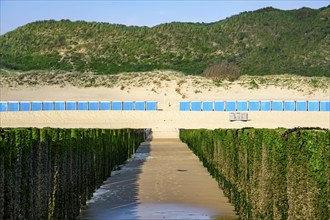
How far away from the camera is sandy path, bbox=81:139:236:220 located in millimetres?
15000

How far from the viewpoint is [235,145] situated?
51.2 feet

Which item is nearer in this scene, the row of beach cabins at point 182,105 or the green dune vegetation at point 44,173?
the green dune vegetation at point 44,173

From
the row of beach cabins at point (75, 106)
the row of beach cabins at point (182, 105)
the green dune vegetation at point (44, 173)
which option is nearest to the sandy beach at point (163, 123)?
the green dune vegetation at point (44, 173)

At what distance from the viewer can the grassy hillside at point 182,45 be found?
13950 cm

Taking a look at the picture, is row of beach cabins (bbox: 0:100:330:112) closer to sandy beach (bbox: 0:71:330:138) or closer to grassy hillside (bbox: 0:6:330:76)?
sandy beach (bbox: 0:71:330:138)

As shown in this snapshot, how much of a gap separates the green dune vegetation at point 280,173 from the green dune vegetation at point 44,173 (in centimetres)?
345

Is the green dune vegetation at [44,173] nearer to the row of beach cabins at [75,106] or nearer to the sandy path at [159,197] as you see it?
the sandy path at [159,197]

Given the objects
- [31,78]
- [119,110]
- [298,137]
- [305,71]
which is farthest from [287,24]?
[298,137]

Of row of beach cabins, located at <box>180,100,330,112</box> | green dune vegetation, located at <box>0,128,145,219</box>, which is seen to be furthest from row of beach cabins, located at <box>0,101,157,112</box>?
green dune vegetation, located at <box>0,128,145,219</box>

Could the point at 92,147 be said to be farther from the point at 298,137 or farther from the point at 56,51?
the point at 56,51

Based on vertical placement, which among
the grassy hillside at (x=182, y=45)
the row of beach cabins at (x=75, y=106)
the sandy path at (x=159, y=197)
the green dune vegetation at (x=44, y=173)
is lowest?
the sandy path at (x=159, y=197)

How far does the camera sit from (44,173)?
1048 cm

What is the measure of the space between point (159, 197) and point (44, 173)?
771cm

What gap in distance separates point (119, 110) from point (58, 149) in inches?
2720
